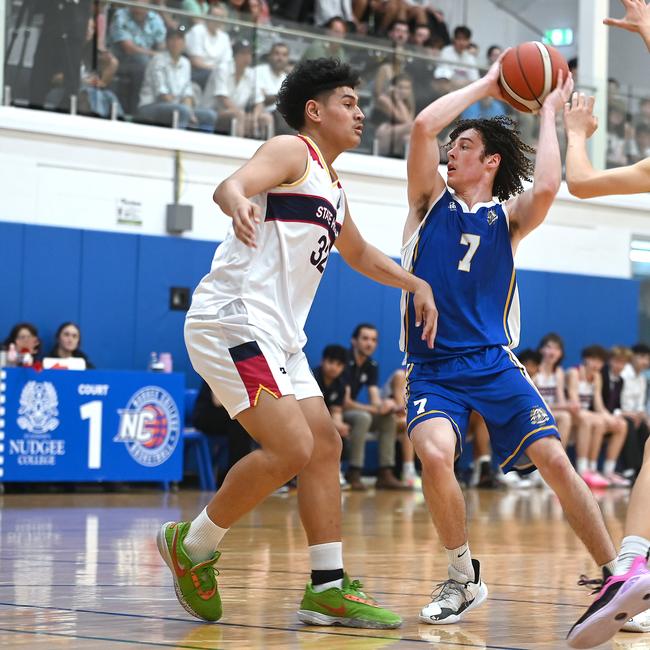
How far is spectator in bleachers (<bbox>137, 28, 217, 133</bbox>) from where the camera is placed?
41.9 ft

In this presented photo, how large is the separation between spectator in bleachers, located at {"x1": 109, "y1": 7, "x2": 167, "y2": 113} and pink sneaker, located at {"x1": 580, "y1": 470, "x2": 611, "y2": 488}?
6.32 m

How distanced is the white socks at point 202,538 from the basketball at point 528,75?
2.00 m

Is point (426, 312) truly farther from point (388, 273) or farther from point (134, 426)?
point (134, 426)

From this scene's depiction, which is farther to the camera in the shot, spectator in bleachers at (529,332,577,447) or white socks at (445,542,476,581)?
spectator in bleachers at (529,332,577,447)

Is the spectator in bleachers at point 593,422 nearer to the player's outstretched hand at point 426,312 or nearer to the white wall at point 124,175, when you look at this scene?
the white wall at point 124,175

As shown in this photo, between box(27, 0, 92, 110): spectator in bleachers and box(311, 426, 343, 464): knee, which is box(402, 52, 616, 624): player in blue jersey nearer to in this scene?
box(311, 426, 343, 464): knee

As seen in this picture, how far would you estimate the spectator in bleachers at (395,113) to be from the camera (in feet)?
46.8

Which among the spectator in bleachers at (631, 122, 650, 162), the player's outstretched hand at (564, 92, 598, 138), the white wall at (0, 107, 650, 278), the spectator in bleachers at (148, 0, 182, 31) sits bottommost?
the player's outstretched hand at (564, 92, 598, 138)

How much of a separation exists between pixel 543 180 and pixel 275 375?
52.9 inches

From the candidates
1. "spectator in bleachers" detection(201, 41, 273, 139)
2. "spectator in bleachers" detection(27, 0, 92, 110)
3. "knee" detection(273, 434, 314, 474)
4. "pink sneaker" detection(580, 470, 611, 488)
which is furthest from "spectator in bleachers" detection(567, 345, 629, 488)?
"knee" detection(273, 434, 314, 474)

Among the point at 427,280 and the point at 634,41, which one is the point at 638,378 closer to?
the point at 634,41

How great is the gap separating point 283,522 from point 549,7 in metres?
12.8

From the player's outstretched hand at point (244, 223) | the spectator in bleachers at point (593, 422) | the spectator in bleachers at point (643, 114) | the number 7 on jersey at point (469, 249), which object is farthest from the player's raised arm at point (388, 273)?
A: the spectator in bleachers at point (643, 114)

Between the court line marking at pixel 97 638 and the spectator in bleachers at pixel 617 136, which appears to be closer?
the court line marking at pixel 97 638
